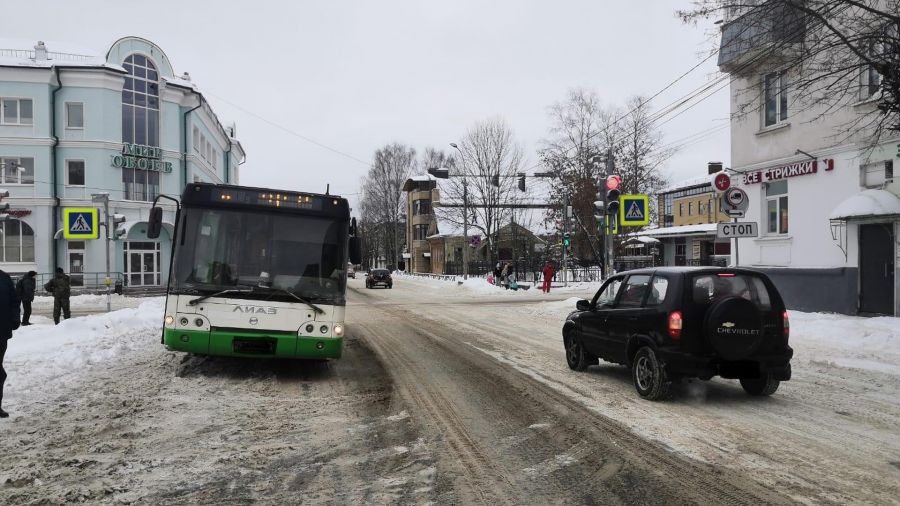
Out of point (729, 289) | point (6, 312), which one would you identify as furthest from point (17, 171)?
point (729, 289)

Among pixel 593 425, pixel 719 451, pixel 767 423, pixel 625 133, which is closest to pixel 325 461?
pixel 593 425

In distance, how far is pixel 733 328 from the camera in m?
7.11

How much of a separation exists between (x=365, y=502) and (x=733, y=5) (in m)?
10.6

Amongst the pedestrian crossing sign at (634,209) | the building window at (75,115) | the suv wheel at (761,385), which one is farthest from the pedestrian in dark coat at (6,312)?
the building window at (75,115)

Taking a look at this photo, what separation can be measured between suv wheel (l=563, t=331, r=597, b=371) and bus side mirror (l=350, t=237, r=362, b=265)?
3474 millimetres

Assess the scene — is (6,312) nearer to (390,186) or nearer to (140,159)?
(140,159)

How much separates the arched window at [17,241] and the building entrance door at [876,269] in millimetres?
40082

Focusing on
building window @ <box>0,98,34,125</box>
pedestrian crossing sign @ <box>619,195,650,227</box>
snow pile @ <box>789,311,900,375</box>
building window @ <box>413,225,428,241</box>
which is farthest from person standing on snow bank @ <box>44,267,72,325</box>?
building window @ <box>413,225,428,241</box>

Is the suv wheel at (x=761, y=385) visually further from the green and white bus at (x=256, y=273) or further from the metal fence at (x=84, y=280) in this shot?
the metal fence at (x=84, y=280)

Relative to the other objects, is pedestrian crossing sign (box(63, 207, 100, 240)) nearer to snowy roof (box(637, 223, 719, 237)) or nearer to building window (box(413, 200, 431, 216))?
snowy roof (box(637, 223, 719, 237))

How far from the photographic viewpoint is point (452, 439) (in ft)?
19.1

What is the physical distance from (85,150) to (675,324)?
3937cm

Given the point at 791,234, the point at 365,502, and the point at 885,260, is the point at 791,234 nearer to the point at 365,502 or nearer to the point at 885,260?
the point at 885,260

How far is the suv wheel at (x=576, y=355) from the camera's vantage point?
955 centimetres
